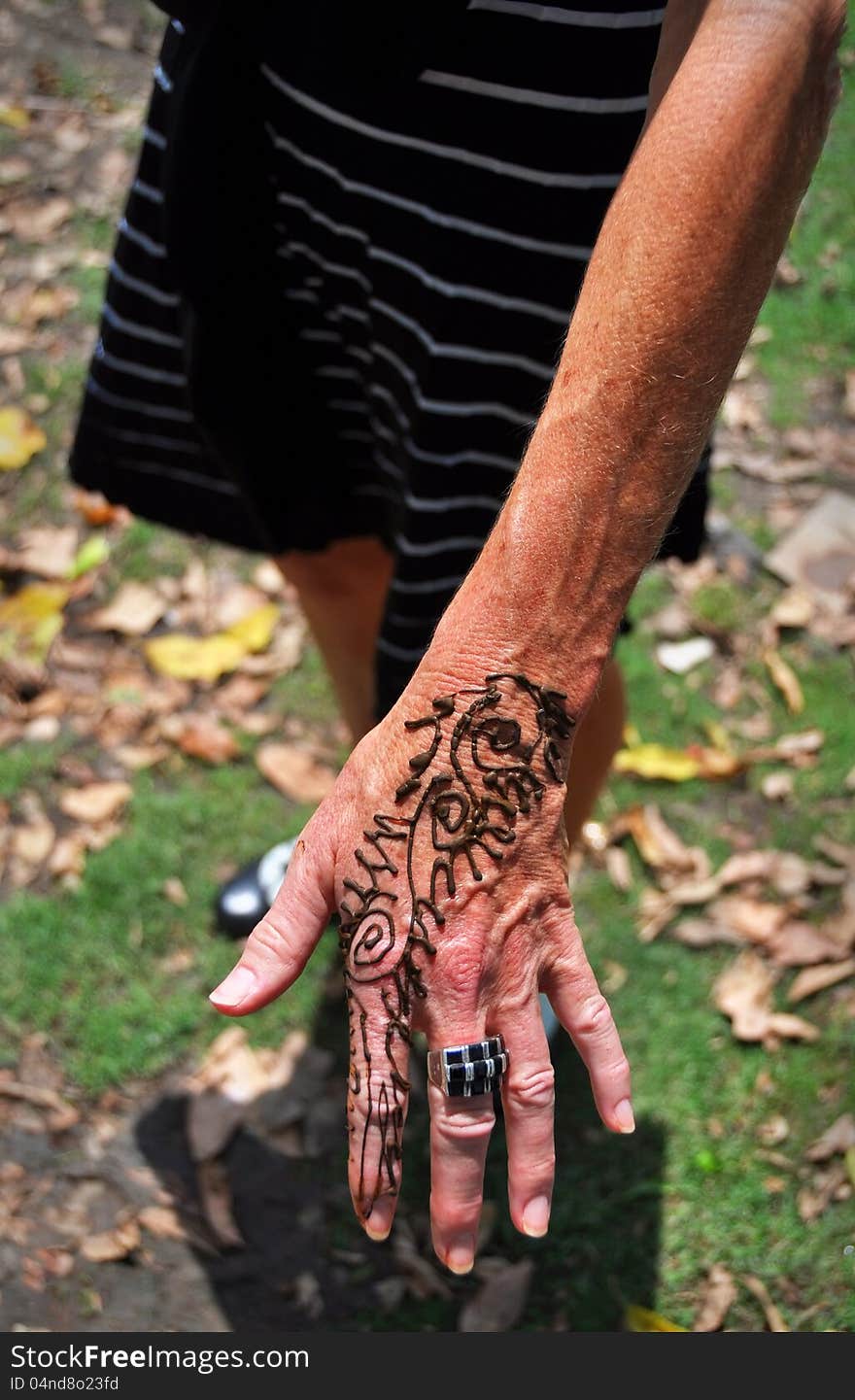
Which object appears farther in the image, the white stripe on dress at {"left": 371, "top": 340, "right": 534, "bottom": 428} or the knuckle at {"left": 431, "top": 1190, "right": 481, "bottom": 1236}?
the white stripe on dress at {"left": 371, "top": 340, "right": 534, "bottom": 428}

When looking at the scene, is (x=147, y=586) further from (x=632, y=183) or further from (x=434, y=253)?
(x=632, y=183)

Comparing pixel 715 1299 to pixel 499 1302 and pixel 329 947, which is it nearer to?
pixel 499 1302

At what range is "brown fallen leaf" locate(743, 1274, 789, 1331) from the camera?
2359 millimetres

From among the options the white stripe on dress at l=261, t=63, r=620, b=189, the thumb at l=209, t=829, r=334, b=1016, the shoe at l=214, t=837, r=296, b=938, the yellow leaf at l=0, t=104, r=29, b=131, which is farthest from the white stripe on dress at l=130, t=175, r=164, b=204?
the yellow leaf at l=0, t=104, r=29, b=131

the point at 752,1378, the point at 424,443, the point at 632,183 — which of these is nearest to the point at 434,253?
the point at 424,443

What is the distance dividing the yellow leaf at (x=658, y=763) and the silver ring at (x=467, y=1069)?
1.94 m

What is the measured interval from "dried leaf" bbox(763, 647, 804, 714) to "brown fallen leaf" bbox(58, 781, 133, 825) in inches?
75.9

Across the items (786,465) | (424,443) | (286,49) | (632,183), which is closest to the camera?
(632,183)

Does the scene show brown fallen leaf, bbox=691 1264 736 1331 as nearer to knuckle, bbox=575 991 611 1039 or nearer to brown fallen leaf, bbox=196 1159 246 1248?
brown fallen leaf, bbox=196 1159 246 1248

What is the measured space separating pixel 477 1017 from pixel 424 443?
970mm

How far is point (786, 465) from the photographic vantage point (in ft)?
13.0

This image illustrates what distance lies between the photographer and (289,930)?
1.43 m

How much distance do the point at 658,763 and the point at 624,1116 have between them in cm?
193

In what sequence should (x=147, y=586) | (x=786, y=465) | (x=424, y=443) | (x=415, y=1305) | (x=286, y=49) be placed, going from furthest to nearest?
(x=786, y=465), (x=147, y=586), (x=415, y=1305), (x=424, y=443), (x=286, y=49)
